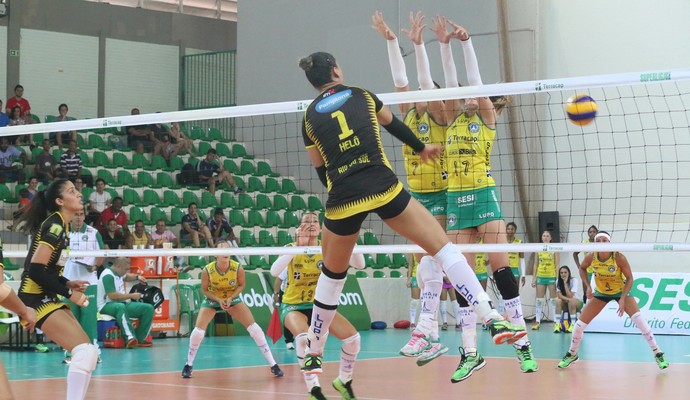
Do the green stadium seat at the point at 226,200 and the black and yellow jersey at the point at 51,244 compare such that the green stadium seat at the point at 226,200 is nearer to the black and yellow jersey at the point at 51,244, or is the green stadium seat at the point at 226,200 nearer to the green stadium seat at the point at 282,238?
the green stadium seat at the point at 282,238

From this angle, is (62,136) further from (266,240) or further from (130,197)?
(266,240)

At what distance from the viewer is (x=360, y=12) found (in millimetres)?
24797

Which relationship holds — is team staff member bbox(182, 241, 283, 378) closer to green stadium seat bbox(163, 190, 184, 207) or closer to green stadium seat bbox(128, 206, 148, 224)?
green stadium seat bbox(128, 206, 148, 224)

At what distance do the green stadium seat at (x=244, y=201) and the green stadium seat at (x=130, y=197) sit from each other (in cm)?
238

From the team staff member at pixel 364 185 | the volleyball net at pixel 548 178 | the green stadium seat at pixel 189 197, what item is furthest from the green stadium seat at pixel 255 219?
the team staff member at pixel 364 185

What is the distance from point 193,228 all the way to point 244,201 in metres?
2.89

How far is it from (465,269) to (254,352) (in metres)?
8.73

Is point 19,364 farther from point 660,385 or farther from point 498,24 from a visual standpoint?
point 498,24

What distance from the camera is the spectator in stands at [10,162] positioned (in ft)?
62.0

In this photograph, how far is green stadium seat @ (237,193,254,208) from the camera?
862 inches

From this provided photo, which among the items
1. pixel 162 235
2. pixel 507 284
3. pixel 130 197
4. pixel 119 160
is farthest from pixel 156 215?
pixel 507 284

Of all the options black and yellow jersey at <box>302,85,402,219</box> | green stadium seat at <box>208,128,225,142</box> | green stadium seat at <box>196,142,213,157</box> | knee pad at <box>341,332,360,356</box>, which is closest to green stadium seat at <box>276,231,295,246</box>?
green stadium seat at <box>196,142,213,157</box>

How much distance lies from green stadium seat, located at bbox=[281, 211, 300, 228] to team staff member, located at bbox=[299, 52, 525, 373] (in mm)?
15075

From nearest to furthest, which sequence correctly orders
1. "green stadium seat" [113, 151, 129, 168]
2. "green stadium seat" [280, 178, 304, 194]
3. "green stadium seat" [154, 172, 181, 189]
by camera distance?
"green stadium seat" [113, 151, 129, 168] → "green stadium seat" [154, 172, 181, 189] → "green stadium seat" [280, 178, 304, 194]
